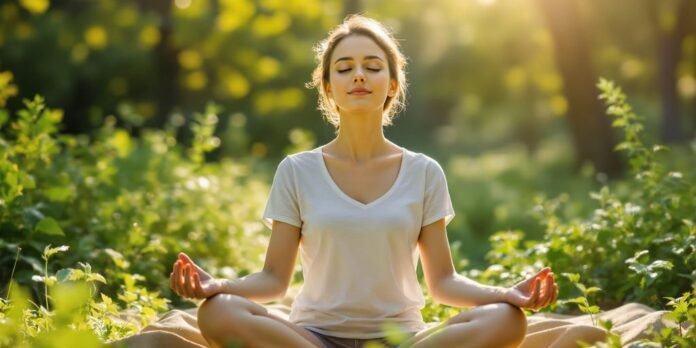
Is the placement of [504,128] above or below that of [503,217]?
above

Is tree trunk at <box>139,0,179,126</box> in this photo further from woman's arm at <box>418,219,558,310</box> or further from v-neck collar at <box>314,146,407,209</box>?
woman's arm at <box>418,219,558,310</box>

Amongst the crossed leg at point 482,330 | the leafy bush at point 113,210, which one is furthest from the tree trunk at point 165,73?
the crossed leg at point 482,330

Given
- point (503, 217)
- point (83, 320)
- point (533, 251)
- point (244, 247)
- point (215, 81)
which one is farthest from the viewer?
point (215, 81)

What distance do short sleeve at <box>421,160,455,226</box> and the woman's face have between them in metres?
0.34

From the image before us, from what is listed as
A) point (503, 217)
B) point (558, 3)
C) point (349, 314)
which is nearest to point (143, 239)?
point (349, 314)

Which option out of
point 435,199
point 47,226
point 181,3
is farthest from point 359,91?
point 181,3

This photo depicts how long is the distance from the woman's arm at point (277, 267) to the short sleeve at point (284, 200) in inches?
1.2

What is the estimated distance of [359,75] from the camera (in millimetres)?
4039

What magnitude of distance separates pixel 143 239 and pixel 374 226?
2077 mm

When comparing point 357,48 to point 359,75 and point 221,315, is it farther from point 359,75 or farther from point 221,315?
point 221,315

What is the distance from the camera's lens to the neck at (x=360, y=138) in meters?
4.16

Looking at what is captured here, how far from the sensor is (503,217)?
396 inches

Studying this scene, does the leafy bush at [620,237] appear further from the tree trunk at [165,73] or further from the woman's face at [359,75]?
the tree trunk at [165,73]

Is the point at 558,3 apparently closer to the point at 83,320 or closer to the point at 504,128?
the point at 83,320
